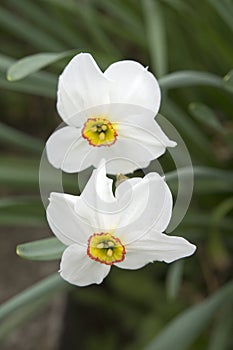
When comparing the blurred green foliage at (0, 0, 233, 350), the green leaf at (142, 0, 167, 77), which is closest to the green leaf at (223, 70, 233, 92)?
the blurred green foliage at (0, 0, 233, 350)

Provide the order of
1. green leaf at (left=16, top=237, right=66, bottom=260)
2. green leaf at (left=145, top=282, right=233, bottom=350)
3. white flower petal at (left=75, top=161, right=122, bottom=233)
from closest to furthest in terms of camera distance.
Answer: white flower petal at (left=75, top=161, right=122, bottom=233) < green leaf at (left=16, top=237, right=66, bottom=260) < green leaf at (left=145, top=282, right=233, bottom=350)

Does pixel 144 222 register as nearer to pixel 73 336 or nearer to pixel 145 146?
pixel 145 146

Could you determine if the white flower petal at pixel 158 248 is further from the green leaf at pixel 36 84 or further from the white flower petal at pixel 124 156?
the green leaf at pixel 36 84

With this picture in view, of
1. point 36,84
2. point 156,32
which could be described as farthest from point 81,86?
point 156,32

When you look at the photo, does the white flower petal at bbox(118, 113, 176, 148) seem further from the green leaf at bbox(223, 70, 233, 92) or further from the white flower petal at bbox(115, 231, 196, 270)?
the green leaf at bbox(223, 70, 233, 92)

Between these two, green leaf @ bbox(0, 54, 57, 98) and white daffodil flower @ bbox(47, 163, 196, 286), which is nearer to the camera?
white daffodil flower @ bbox(47, 163, 196, 286)

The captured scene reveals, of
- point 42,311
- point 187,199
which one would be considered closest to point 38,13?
point 42,311
